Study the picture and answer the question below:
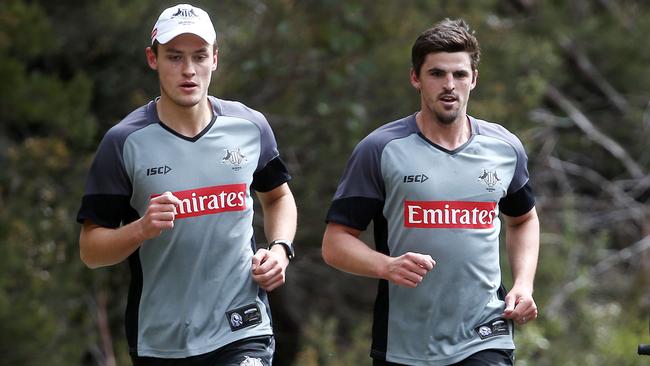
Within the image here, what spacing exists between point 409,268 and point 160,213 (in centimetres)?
89

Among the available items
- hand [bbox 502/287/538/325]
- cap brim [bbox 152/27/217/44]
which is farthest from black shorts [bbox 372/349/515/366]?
cap brim [bbox 152/27/217/44]

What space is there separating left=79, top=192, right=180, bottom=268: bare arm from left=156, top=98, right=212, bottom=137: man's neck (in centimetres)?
40

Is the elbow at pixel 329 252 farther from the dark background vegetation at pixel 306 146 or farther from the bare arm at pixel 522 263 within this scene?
the dark background vegetation at pixel 306 146

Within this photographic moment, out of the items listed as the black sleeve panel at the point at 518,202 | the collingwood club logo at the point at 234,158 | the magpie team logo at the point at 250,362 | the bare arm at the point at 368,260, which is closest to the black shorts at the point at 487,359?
the bare arm at the point at 368,260

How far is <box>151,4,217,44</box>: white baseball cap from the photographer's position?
4863 mm

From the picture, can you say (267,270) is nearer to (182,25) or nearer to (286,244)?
(286,244)

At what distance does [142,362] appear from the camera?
495 cm

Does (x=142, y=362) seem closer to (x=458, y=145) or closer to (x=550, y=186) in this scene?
(x=458, y=145)

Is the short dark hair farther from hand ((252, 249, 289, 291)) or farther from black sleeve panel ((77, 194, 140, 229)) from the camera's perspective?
black sleeve panel ((77, 194, 140, 229))

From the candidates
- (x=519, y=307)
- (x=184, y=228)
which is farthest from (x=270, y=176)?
(x=519, y=307)

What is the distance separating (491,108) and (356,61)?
3.94ft

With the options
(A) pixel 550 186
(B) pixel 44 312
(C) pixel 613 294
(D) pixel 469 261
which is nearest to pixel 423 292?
(D) pixel 469 261

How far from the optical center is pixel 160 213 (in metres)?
4.50

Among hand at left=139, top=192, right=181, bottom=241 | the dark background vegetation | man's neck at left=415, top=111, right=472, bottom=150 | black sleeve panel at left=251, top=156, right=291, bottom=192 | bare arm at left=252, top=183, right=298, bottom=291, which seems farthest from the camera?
the dark background vegetation
